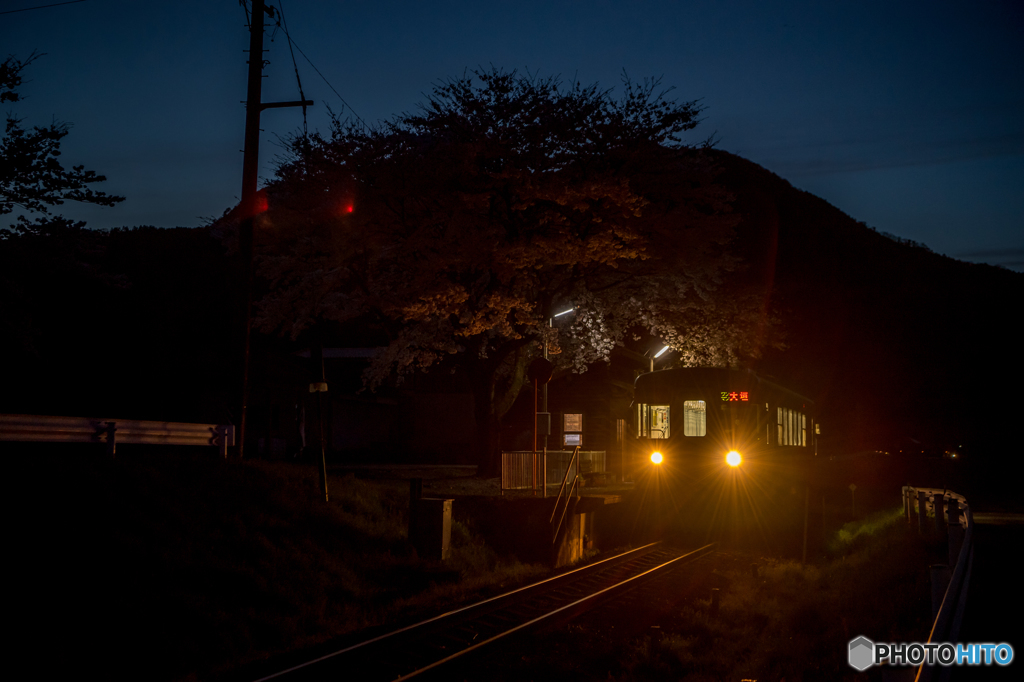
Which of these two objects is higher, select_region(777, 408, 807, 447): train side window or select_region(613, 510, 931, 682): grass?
select_region(777, 408, 807, 447): train side window

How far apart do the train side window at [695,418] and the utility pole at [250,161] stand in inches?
391

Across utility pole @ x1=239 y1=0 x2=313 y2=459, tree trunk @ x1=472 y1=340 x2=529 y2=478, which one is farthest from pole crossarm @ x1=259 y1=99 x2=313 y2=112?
tree trunk @ x1=472 y1=340 x2=529 y2=478

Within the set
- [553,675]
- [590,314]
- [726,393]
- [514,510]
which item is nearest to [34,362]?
[590,314]

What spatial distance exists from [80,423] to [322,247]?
931 cm

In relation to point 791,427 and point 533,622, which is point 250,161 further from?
point 791,427

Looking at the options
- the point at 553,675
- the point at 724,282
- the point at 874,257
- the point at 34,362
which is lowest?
the point at 553,675

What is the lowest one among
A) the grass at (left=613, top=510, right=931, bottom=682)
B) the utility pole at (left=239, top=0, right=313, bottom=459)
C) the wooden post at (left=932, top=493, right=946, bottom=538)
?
the grass at (left=613, top=510, right=931, bottom=682)

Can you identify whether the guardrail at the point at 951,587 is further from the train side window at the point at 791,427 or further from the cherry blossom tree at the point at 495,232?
the cherry blossom tree at the point at 495,232

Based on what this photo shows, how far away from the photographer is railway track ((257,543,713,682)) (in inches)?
282

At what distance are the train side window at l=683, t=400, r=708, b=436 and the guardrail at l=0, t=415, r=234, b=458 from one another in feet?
33.1

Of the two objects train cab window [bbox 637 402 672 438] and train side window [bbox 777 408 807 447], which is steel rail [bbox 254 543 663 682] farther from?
train side window [bbox 777 408 807 447]

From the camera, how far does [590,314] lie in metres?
22.7

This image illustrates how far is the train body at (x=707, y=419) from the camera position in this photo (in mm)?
17656

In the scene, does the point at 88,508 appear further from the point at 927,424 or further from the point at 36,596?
the point at 927,424
